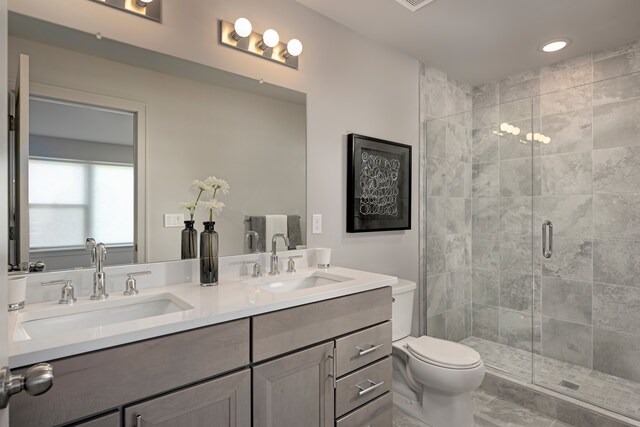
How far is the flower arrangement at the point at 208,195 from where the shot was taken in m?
1.58

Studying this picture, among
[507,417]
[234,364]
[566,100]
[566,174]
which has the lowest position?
[507,417]

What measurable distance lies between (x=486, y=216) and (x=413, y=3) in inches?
72.5

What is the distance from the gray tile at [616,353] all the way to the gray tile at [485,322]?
2.16ft

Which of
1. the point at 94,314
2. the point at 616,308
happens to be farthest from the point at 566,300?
the point at 94,314

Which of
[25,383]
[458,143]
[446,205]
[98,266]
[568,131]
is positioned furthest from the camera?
[458,143]

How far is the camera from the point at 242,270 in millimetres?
1756

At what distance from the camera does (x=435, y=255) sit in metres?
2.87

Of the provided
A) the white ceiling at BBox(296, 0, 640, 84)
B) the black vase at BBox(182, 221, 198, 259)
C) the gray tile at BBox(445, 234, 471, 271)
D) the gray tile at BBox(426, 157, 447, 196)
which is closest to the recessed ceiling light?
the white ceiling at BBox(296, 0, 640, 84)

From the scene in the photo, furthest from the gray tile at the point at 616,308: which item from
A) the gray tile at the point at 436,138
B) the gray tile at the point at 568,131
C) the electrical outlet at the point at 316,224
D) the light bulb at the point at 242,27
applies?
the light bulb at the point at 242,27

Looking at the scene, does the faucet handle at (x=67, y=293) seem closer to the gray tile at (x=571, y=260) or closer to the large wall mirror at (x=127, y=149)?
the large wall mirror at (x=127, y=149)

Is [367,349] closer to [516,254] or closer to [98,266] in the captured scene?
[98,266]

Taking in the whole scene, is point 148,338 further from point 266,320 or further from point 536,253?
point 536,253

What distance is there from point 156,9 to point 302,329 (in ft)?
4.75

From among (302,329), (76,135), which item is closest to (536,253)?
(302,329)
